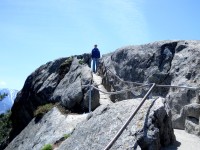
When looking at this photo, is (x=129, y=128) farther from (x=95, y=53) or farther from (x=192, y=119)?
(x=95, y=53)

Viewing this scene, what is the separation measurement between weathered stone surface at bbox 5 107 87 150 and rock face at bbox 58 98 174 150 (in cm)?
415

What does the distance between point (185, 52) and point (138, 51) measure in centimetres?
405

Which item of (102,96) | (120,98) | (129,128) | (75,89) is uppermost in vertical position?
(129,128)

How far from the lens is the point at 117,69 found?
79.3 feet

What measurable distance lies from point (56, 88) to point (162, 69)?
10293mm

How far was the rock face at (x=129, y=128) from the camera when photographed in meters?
10.9

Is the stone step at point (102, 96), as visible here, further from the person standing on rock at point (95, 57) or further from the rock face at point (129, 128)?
the rock face at point (129, 128)

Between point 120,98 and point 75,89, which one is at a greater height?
point 75,89

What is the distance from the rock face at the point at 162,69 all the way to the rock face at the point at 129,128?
2.70 meters

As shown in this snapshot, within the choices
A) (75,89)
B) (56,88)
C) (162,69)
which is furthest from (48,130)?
(162,69)

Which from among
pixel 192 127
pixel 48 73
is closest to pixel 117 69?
pixel 48 73

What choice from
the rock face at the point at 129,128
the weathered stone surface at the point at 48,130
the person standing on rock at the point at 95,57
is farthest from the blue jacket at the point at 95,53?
the rock face at the point at 129,128

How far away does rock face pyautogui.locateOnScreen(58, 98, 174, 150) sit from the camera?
1094 cm

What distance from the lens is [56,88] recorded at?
27406 mm
